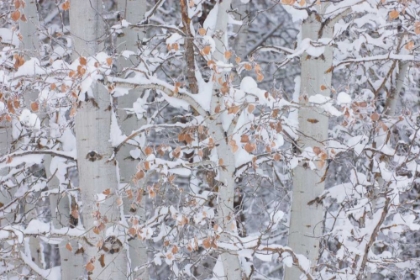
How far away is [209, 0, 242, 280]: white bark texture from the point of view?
113 inches

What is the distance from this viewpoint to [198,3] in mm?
3068

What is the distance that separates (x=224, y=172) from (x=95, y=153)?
2.53 feet

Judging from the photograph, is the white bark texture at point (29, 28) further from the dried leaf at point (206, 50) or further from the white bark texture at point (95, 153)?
the dried leaf at point (206, 50)

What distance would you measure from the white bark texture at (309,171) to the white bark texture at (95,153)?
48.9 inches

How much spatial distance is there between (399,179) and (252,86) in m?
1.55

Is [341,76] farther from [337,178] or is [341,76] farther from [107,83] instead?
[107,83]

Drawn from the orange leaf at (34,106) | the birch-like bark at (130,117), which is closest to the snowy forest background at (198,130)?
the orange leaf at (34,106)

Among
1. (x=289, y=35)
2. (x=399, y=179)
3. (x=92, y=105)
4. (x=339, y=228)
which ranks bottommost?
(x=339, y=228)

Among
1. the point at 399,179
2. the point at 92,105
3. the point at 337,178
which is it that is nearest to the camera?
the point at 92,105

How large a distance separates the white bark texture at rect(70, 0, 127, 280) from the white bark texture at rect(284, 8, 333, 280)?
1242 mm

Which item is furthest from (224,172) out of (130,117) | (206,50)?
(130,117)

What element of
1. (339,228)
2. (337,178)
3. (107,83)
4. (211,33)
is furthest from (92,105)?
(337,178)

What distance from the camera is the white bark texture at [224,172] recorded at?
2.88m

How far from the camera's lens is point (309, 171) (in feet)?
11.4
